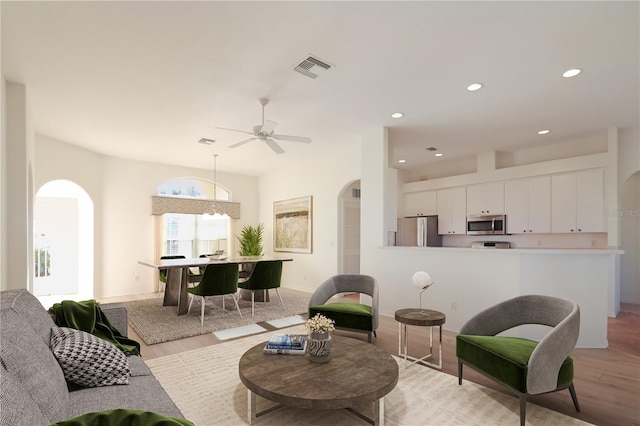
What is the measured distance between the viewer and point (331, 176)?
6.77 meters

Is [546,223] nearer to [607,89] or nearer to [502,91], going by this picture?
[607,89]

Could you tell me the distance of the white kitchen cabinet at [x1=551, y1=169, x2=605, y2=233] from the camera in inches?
199

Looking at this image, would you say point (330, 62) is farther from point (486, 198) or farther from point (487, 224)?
point (487, 224)

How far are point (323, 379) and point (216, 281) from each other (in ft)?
9.61

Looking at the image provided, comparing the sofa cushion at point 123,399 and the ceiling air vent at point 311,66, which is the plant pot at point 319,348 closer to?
the sofa cushion at point 123,399

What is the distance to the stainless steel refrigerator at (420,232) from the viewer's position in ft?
23.5

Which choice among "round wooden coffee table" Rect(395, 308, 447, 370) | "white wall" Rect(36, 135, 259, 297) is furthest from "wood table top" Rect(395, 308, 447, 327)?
"white wall" Rect(36, 135, 259, 297)

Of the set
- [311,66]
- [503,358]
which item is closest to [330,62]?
[311,66]

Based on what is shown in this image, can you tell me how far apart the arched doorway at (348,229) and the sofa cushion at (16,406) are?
18.5 ft

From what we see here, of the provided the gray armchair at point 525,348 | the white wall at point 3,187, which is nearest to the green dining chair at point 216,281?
the white wall at point 3,187

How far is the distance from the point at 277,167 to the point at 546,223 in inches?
218

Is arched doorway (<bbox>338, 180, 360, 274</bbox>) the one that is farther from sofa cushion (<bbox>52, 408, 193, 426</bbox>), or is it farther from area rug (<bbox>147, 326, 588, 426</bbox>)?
sofa cushion (<bbox>52, 408, 193, 426</bbox>)

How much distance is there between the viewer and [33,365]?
54.8 inches

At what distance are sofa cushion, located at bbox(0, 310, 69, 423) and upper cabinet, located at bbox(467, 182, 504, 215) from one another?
6.53 m
